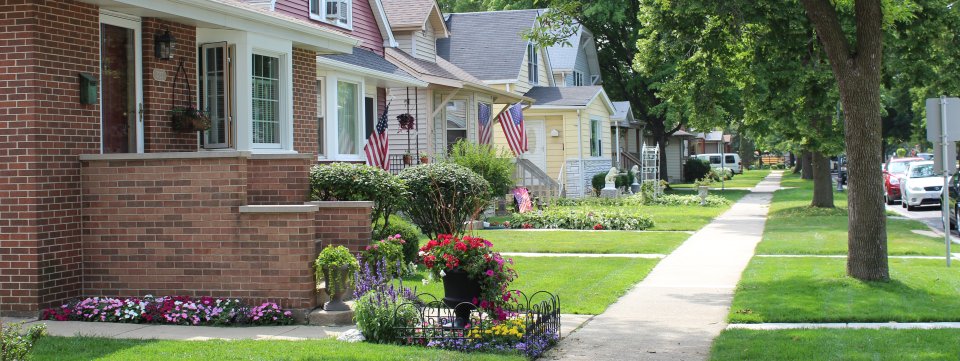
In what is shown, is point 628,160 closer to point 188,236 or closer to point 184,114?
point 184,114

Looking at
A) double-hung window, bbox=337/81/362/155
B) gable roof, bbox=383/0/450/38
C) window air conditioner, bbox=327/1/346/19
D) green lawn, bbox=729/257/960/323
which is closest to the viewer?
green lawn, bbox=729/257/960/323

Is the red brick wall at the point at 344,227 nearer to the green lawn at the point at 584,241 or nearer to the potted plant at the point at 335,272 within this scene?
the potted plant at the point at 335,272

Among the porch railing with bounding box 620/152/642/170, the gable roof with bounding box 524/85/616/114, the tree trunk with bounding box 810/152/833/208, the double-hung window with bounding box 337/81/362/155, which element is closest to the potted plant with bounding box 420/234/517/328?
the double-hung window with bounding box 337/81/362/155

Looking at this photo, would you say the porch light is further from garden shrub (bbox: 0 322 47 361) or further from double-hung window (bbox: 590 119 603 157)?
double-hung window (bbox: 590 119 603 157)

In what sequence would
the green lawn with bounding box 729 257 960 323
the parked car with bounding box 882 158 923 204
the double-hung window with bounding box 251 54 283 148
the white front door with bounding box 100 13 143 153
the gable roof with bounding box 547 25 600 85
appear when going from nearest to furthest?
1. the green lawn with bounding box 729 257 960 323
2. the white front door with bounding box 100 13 143 153
3. the double-hung window with bounding box 251 54 283 148
4. the parked car with bounding box 882 158 923 204
5. the gable roof with bounding box 547 25 600 85

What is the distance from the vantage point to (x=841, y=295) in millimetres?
10750

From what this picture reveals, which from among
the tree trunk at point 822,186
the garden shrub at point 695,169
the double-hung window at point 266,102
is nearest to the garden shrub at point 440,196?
the double-hung window at point 266,102

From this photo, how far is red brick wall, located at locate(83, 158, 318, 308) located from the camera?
9.21 m

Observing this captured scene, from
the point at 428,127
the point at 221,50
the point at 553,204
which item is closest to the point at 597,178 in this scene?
the point at 553,204

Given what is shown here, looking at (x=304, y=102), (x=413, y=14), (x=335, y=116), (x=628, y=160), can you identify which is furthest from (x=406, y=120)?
(x=628, y=160)

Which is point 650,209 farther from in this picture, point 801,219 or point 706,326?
point 706,326

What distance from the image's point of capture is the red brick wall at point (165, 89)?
1085 cm

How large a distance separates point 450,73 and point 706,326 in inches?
693

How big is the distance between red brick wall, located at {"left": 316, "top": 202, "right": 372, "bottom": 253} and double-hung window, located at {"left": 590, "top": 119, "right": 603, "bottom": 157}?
25.5 metres
